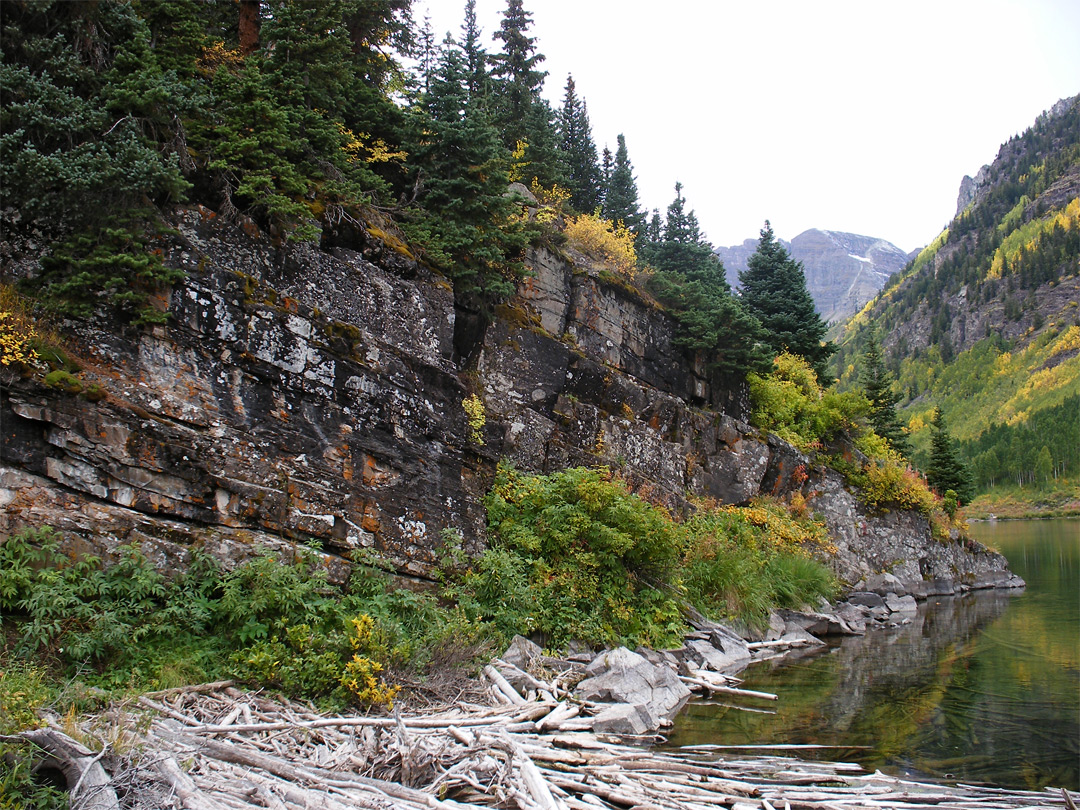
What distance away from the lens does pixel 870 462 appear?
25.0m

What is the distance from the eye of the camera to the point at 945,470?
31.5 meters

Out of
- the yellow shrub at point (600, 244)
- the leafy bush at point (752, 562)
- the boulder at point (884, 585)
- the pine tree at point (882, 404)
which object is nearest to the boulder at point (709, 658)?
the leafy bush at point (752, 562)

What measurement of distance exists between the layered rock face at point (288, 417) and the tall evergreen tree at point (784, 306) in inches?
598

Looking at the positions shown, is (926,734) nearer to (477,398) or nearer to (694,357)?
(477,398)

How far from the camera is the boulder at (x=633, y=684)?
890cm

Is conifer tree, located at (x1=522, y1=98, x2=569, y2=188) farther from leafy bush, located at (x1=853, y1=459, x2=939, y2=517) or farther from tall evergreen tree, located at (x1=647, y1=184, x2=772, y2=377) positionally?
leafy bush, located at (x1=853, y1=459, x2=939, y2=517)

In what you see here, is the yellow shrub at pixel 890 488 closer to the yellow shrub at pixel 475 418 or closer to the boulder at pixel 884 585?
the boulder at pixel 884 585

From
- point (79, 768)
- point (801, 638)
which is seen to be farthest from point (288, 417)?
point (801, 638)

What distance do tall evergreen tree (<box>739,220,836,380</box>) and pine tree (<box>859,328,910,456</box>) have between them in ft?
13.0

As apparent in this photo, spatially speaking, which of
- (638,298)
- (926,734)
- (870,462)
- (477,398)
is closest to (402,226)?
(477,398)

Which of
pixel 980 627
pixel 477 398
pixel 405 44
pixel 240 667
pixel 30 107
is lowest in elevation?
pixel 980 627

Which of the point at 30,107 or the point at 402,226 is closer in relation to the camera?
the point at 30,107

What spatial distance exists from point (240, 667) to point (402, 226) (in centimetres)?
981

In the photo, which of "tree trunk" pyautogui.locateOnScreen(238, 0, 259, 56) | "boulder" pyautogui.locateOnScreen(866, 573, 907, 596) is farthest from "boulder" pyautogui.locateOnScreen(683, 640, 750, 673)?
"tree trunk" pyautogui.locateOnScreen(238, 0, 259, 56)
